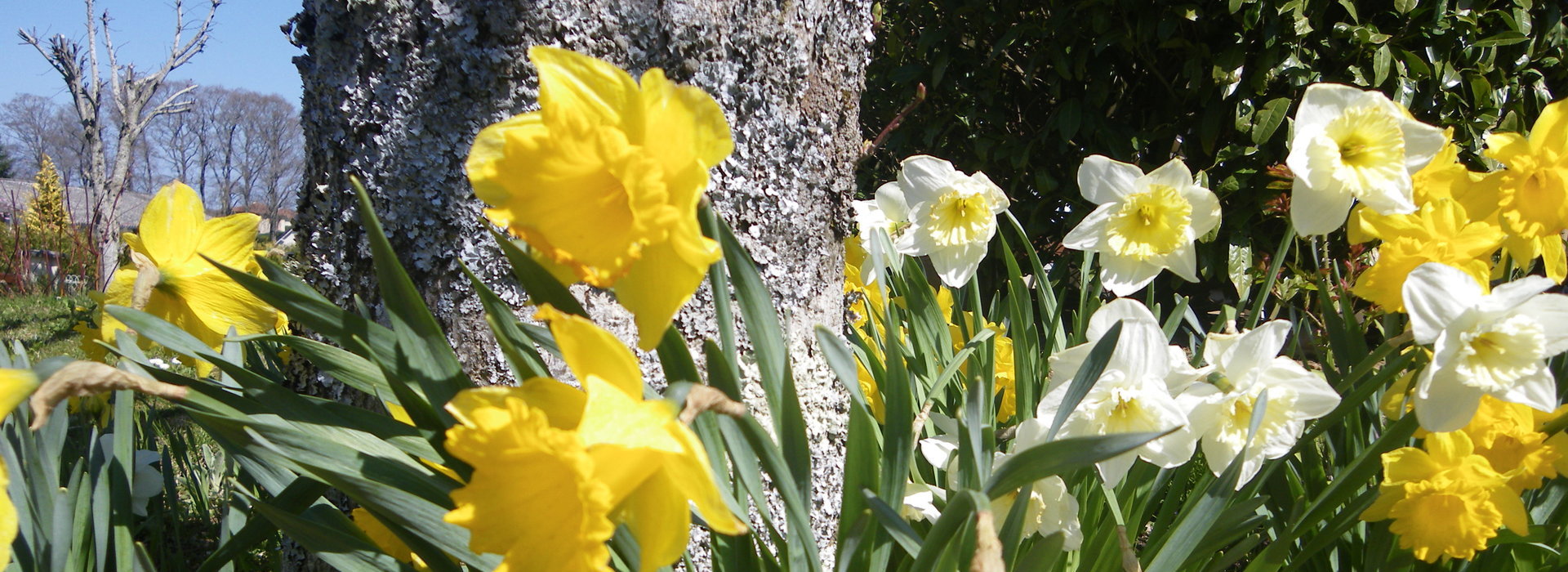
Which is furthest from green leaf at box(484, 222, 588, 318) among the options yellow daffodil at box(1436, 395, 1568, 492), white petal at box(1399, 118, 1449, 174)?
yellow daffodil at box(1436, 395, 1568, 492)

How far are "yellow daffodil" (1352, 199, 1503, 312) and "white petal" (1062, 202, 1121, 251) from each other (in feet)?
1.09

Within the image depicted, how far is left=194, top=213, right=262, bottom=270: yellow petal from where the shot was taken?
3.63 ft

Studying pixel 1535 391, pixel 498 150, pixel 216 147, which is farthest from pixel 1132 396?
pixel 216 147

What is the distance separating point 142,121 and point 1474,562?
12185 millimetres

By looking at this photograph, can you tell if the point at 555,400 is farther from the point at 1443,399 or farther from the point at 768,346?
the point at 1443,399

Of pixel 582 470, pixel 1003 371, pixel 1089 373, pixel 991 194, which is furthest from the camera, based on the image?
pixel 1003 371

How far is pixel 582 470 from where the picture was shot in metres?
0.45

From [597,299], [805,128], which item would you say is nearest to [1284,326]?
[805,128]

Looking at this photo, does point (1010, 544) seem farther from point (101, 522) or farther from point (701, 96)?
point (101, 522)

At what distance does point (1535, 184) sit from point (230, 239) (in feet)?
5.62

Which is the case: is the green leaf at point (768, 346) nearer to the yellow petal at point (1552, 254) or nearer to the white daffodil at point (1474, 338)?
the white daffodil at point (1474, 338)

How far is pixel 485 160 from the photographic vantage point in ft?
1.92

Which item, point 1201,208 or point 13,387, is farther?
point 1201,208

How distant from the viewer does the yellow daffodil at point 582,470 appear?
1.56ft
